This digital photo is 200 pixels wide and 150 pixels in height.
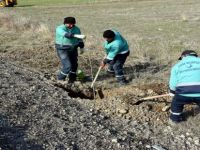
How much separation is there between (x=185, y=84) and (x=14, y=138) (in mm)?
3009

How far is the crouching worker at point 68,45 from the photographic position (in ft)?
40.0

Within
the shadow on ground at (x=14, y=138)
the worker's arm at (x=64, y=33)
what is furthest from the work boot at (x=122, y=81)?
the shadow on ground at (x=14, y=138)

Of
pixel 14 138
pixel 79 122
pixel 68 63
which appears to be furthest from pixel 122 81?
pixel 14 138

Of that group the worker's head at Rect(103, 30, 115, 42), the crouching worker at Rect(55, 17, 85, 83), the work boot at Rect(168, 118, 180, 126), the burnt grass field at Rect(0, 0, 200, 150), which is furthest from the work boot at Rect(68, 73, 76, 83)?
the work boot at Rect(168, 118, 180, 126)

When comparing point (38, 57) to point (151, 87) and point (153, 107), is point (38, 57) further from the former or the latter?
point (153, 107)

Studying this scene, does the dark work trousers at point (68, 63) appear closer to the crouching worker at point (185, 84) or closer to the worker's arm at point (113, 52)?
the worker's arm at point (113, 52)

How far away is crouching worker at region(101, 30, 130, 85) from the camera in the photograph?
1197cm

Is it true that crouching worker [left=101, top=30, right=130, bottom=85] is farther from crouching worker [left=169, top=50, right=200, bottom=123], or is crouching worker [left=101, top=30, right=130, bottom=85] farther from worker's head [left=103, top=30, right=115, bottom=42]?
crouching worker [left=169, top=50, right=200, bottom=123]

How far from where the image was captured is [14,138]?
712cm

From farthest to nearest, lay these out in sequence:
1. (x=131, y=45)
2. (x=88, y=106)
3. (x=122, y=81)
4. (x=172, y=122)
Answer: (x=131, y=45), (x=122, y=81), (x=88, y=106), (x=172, y=122)

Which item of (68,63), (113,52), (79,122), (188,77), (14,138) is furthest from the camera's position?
(68,63)

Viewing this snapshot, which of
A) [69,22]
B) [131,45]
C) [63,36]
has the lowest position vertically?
[131,45]

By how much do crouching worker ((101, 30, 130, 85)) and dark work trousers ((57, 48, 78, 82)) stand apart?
2.97 feet

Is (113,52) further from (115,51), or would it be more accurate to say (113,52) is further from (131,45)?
(131,45)
